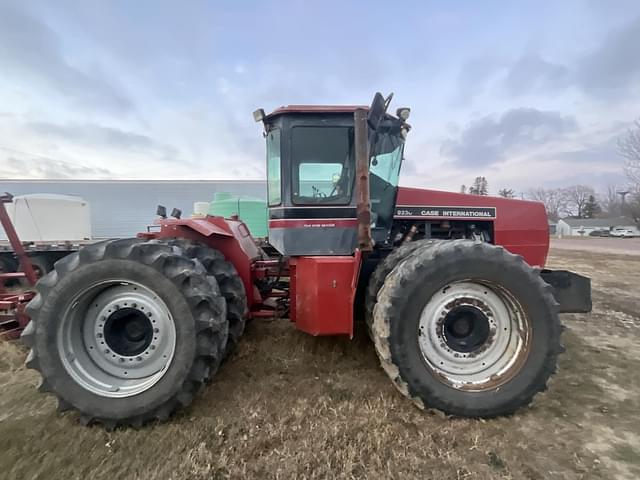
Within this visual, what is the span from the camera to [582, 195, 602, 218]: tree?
3024 inches

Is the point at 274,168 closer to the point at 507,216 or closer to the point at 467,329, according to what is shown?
the point at 467,329

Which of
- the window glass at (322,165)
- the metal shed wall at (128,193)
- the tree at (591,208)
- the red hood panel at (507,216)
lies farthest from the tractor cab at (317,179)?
the tree at (591,208)

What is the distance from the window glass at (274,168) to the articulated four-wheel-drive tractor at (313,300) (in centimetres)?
3

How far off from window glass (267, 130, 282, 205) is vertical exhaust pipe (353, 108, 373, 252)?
2.66 ft

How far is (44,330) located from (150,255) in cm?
93

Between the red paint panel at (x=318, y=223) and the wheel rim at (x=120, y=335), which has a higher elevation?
the red paint panel at (x=318, y=223)

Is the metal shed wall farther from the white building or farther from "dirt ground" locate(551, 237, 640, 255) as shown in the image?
the white building

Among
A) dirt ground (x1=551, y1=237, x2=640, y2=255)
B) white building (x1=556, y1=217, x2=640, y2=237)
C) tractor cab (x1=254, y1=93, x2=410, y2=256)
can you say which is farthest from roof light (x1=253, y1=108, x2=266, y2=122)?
white building (x1=556, y1=217, x2=640, y2=237)

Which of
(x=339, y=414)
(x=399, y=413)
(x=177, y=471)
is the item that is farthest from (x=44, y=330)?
(x=399, y=413)

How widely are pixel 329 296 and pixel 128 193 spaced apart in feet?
77.5

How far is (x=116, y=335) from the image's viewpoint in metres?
2.90

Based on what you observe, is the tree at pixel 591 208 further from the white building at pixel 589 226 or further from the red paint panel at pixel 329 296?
the red paint panel at pixel 329 296

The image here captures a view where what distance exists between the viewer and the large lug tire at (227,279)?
3.38 metres

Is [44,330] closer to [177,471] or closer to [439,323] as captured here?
[177,471]
